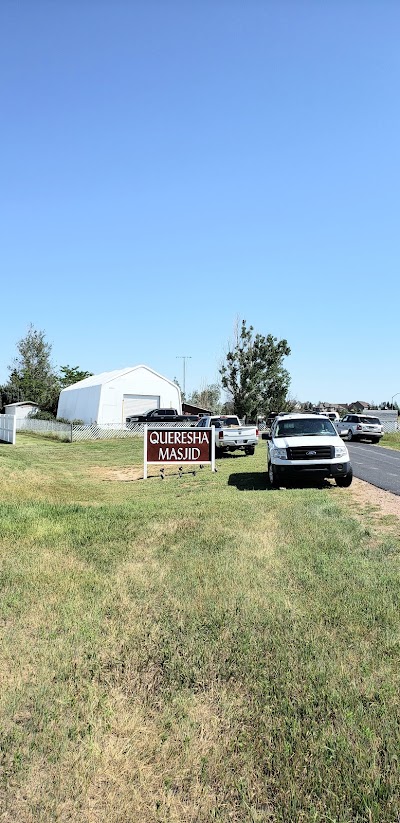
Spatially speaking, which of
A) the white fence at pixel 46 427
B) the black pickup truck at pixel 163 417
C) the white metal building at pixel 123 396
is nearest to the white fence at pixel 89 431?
the white fence at pixel 46 427

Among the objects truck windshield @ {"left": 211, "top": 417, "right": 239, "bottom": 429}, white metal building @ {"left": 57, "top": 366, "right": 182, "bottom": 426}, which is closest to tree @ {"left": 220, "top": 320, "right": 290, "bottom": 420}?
white metal building @ {"left": 57, "top": 366, "right": 182, "bottom": 426}

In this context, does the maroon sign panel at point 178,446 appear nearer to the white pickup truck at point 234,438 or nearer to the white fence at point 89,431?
the white pickup truck at point 234,438

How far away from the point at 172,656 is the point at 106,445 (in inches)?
1112

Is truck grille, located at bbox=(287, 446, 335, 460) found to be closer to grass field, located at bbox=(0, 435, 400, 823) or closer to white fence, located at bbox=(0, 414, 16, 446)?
grass field, located at bbox=(0, 435, 400, 823)

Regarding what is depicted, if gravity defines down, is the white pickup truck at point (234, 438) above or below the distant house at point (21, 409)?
below

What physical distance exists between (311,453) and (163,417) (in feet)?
84.6

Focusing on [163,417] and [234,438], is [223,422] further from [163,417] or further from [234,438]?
[163,417]

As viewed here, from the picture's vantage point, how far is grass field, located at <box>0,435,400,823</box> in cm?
241

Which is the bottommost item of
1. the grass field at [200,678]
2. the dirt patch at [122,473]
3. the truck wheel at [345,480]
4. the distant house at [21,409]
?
the dirt patch at [122,473]

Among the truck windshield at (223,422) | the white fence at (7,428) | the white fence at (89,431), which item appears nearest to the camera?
the truck windshield at (223,422)

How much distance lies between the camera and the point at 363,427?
3412 centimetres

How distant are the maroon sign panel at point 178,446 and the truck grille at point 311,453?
3.96m

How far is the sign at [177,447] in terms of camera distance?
15.3m

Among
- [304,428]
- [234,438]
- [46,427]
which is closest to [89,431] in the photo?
[46,427]
